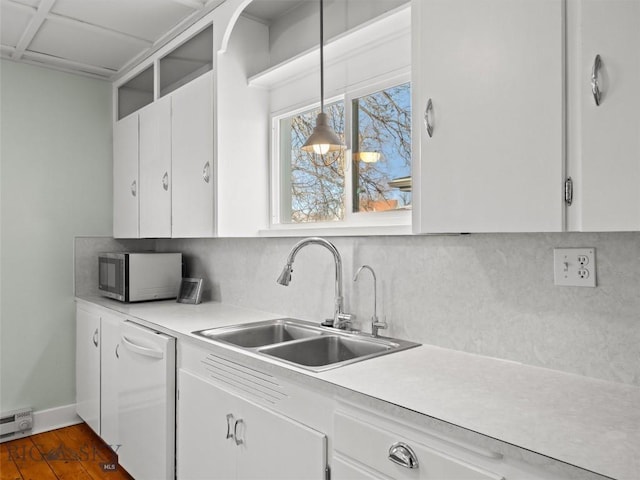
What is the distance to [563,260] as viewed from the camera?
4.59ft

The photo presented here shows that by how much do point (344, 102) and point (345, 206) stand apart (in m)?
0.48

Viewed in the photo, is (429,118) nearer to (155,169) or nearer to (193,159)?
(193,159)

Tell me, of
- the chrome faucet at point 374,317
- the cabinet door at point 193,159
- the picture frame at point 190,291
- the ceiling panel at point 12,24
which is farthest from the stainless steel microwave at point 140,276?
the chrome faucet at point 374,317

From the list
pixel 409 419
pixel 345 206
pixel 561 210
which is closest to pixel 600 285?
pixel 561 210

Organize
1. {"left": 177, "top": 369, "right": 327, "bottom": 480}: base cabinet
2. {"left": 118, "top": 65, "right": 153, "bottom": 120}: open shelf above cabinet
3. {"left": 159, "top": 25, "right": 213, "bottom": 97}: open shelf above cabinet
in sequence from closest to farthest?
1. {"left": 177, "top": 369, "right": 327, "bottom": 480}: base cabinet
2. {"left": 159, "top": 25, "right": 213, "bottom": 97}: open shelf above cabinet
3. {"left": 118, "top": 65, "right": 153, "bottom": 120}: open shelf above cabinet

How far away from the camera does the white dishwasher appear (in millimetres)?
2105

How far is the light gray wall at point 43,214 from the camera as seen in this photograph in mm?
3074

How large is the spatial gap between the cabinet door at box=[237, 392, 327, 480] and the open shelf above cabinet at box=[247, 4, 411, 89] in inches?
56.9

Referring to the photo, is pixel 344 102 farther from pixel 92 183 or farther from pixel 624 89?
pixel 92 183

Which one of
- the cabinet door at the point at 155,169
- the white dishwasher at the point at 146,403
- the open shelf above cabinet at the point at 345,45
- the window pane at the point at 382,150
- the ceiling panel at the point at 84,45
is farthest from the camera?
the cabinet door at the point at 155,169

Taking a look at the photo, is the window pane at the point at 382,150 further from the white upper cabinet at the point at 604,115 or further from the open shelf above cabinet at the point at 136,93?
the open shelf above cabinet at the point at 136,93

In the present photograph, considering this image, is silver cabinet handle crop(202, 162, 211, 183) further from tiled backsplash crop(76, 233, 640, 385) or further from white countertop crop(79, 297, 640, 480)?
white countertop crop(79, 297, 640, 480)

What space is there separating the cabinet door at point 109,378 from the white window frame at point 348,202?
1.04 metres

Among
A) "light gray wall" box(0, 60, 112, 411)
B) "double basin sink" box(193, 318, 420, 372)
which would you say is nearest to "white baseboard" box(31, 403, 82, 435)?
"light gray wall" box(0, 60, 112, 411)
